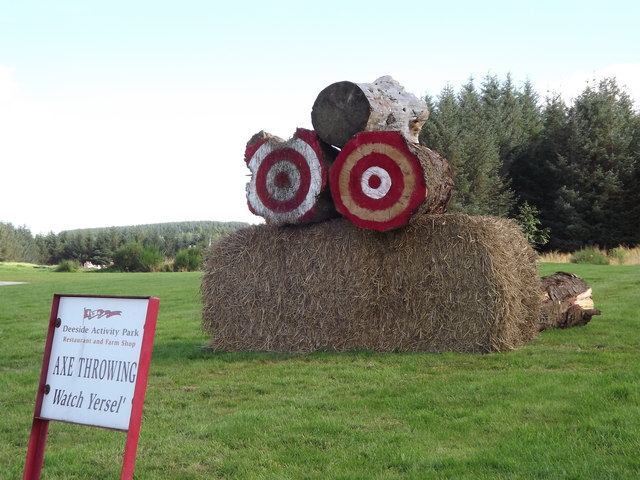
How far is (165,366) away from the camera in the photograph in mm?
9352

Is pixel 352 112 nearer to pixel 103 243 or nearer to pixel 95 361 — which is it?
pixel 95 361

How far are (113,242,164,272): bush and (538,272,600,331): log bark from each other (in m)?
31.4

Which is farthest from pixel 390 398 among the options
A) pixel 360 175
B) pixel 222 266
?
pixel 222 266

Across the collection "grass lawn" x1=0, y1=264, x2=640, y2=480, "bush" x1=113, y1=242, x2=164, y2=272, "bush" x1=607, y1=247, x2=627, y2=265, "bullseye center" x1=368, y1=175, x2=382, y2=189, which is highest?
"bush" x1=607, y1=247, x2=627, y2=265

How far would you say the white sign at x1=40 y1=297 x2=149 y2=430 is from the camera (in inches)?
165

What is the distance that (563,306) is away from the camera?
12180 millimetres

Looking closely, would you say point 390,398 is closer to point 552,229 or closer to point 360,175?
point 360,175

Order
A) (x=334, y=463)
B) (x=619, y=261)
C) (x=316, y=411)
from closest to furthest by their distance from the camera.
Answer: (x=334, y=463) < (x=316, y=411) < (x=619, y=261)

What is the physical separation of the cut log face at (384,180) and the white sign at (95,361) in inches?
215

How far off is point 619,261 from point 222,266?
2224 centimetres

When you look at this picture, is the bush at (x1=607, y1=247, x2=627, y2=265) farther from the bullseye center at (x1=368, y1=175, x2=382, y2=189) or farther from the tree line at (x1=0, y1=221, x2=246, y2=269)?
the tree line at (x1=0, y1=221, x2=246, y2=269)

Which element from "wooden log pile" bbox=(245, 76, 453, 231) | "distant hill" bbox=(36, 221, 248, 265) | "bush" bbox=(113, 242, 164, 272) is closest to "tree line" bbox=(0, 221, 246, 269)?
"distant hill" bbox=(36, 221, 248, 265)

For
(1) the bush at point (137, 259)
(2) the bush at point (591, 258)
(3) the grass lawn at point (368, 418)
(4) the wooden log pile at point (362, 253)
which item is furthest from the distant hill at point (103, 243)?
(3) the grass lawn at point (368, 418)

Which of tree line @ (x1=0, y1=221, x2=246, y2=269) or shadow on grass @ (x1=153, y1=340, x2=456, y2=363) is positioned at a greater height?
tree line @ (x1=0, y1=221, x2=246, y2=269)
